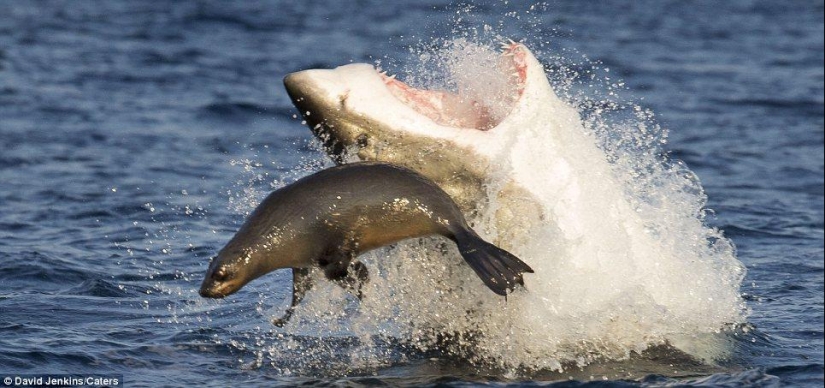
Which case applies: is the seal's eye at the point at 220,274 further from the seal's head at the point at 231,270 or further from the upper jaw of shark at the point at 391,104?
the upper jaw of shark at the point at 391,104

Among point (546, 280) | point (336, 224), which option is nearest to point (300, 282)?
point (336, 224)

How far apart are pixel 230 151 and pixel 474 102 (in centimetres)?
921

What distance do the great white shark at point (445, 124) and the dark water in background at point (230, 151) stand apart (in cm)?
111

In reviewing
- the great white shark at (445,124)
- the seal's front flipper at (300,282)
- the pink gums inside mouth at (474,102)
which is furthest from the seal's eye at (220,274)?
the pink gums inside mouth at (474,102)

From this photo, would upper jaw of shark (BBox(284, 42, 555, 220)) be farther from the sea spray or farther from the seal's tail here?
the seal's tail

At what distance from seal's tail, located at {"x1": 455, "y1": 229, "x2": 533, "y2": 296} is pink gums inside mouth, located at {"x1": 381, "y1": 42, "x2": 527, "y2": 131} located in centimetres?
89

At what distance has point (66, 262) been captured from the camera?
1068cm

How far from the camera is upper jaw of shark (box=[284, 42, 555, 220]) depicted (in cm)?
726

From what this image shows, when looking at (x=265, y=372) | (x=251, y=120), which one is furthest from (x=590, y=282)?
(x=251, y=120)

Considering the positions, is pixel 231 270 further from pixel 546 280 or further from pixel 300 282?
pixel 546 280

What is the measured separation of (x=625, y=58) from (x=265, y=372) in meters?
17.9

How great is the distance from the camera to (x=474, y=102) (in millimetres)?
7727

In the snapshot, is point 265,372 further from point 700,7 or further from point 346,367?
point 700,7

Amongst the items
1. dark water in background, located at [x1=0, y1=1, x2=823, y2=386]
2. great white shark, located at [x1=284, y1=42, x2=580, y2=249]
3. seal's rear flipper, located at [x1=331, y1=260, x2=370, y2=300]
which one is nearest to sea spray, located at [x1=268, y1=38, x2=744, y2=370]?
great white shark, located at [x1=284, y1=42, x2=580, y2=249]
